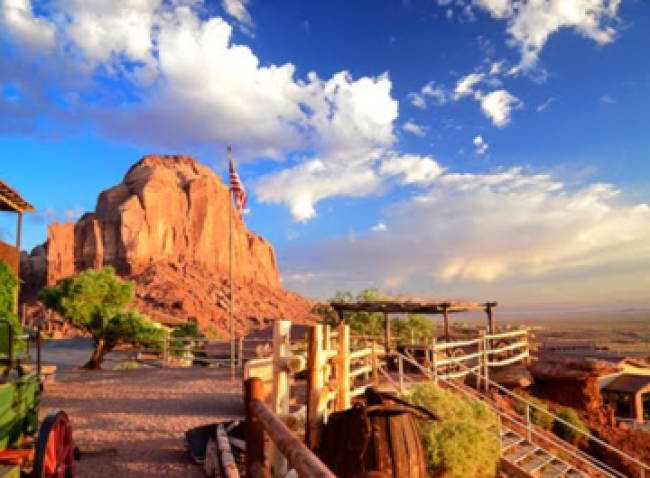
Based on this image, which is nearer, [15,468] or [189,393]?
[15,468]

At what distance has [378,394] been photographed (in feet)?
17.9

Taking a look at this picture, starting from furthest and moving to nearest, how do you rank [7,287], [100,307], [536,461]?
[100,307] → [7,287] → [536,461]

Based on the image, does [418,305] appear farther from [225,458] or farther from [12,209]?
[12,209]

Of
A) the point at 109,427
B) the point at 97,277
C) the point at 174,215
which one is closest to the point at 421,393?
the point at 109,427

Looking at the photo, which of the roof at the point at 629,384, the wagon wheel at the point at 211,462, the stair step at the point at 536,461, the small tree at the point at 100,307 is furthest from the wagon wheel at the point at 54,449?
the roof at the point at 629,384

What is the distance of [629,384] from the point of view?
70.5 ft

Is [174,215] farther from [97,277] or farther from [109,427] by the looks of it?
[109,427]

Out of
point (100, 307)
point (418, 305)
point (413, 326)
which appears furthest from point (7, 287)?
point (413, 326)

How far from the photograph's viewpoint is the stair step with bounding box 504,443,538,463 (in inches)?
390

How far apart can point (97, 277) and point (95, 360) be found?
356 centimetres

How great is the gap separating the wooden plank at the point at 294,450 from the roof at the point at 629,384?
73.6 ft

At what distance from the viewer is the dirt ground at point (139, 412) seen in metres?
6.91

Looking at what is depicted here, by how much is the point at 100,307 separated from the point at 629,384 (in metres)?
22.5

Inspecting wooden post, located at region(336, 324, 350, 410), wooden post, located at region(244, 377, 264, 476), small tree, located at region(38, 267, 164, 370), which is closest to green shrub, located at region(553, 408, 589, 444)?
wooden post, located at region(336, 324, 350, 410)
